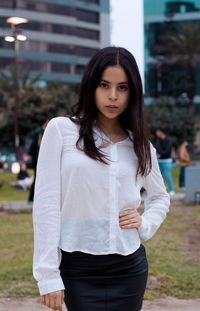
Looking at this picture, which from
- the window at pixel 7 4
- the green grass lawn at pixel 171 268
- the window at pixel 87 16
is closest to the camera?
the green grass lawn at pixel 171 268

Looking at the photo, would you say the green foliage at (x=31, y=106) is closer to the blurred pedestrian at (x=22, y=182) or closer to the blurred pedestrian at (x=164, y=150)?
the blurred pedestrian at (x=22, y=182)

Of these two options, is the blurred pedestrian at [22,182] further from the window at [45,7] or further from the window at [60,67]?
the window at [45,7]

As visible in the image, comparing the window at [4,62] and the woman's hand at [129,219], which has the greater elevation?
the window at [4,62]

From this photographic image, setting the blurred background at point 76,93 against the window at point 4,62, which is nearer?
the blurred background at point 76,93

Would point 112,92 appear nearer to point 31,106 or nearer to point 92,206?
point 92,206

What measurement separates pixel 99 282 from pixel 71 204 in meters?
0.33

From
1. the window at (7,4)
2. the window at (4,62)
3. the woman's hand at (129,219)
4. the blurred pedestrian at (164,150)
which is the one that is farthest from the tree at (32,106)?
the woman's hand at (129,219)

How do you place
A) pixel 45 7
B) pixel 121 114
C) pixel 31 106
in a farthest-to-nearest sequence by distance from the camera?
1. pixel 45 7
2. pixel 31 106
3. pixel 121 114

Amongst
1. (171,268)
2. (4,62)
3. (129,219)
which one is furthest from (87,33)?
(129,219)

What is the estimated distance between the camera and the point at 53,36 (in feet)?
243

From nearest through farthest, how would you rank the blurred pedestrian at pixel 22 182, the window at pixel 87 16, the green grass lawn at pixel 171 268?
the green grass lawn at pixel 171 268
the blurred pedestrian at pixel 22 182
the window at pixel 87 16

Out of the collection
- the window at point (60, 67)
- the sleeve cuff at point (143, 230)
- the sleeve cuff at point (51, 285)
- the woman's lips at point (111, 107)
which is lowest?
the sleeve cuff at point (51, 285)

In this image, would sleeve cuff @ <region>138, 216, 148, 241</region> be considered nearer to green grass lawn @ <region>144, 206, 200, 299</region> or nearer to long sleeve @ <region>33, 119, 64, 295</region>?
long sleeve @ <region>33, 119, 64, 295</region>

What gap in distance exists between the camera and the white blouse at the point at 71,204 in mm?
2029
